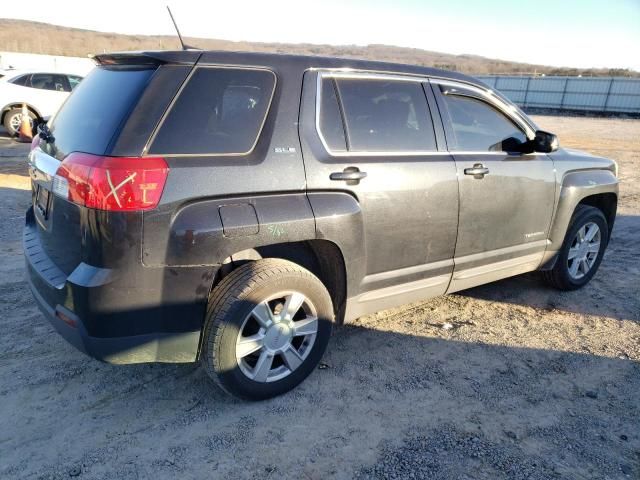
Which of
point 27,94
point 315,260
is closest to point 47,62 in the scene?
point 27,94

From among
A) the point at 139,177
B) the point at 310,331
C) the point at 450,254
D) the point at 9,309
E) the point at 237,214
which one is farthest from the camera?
the point at 9,309

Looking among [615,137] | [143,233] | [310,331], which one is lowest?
[615,137]

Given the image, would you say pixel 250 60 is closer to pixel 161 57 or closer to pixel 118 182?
pixel 161 57

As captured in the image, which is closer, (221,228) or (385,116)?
(221,228)

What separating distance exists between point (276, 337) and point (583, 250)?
3.34 m

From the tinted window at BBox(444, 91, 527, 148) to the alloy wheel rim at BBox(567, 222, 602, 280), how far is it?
50.4 inches

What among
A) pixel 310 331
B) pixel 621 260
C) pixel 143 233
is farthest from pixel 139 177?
pixel 621 260

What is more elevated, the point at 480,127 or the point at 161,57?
the point at 161,57

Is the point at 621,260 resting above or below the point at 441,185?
below

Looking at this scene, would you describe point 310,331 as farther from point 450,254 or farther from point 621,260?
point 621,260

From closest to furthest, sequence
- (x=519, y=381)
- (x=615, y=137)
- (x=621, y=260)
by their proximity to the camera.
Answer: (x=519, y=381)
(x=621, y=260)
(x=615, y=137)

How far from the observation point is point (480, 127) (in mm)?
3795

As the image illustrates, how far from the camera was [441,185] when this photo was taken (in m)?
3.38

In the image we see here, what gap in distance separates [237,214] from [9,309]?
8.32ft
